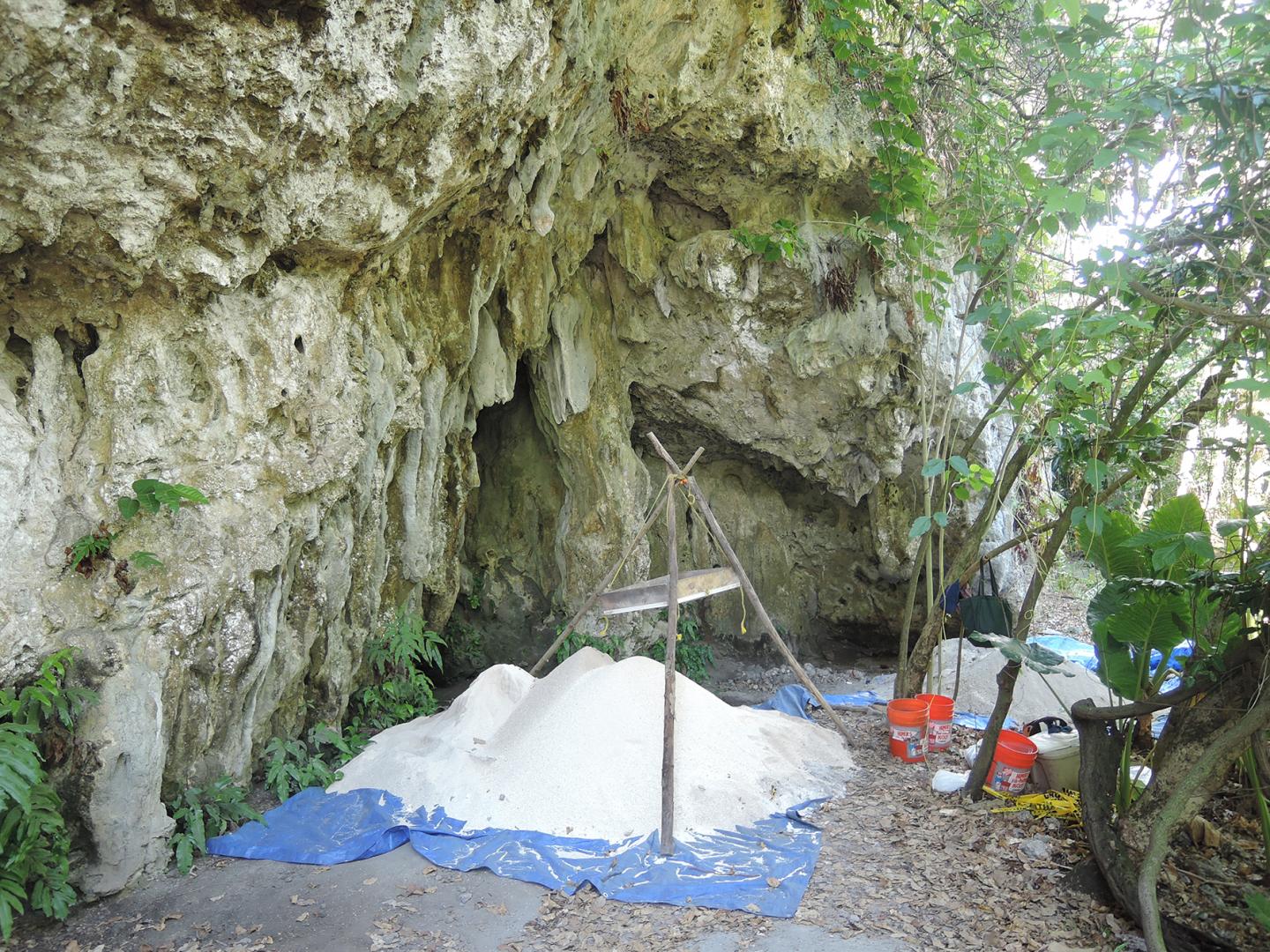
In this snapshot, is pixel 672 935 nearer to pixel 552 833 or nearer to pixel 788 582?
pixel 552 833

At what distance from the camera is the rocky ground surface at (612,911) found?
3.08 metres

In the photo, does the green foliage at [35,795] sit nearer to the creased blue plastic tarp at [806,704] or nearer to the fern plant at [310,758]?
the fern plant at [310,758]

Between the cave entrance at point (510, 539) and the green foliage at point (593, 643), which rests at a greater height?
the cave entrance at point (510, 539)

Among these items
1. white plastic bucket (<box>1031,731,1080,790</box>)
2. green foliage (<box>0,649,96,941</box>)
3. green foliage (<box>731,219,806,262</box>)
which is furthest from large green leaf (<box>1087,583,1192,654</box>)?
green foliage (<box>0,649,96,941</box>)

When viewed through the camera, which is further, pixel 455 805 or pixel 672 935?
pixel 455 805

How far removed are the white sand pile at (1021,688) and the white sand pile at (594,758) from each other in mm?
1453

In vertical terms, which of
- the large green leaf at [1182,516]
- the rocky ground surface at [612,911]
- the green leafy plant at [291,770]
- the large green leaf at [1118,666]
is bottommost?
the rocky ground surface at [612,911]

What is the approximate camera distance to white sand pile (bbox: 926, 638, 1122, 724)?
18.5 ft

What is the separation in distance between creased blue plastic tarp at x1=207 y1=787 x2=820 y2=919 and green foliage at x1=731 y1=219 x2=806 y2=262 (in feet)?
13.5

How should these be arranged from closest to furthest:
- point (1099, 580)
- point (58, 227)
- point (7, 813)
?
1. point (7, 813)
2. point (58, 227)
3. point (1099, 580)

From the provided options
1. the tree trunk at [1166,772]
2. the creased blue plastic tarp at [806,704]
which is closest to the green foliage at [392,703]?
the creased blue plastic tarp at [806,704]

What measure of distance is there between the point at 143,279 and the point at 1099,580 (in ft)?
34.2

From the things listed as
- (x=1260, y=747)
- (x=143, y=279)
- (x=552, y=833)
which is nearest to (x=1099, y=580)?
(x=1260, y=747)

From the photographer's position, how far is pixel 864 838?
389cm
